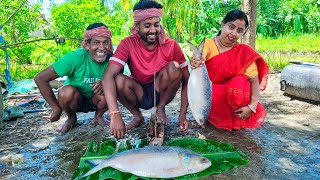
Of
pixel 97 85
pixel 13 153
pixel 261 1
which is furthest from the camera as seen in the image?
pixel 261 1

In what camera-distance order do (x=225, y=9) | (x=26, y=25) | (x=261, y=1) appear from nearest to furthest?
1. (x=26, y=25)
2. (x=225, y=9)
3. (x=261, y=1)

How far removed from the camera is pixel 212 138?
2965 millimetres

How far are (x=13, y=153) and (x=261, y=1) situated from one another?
21054mm

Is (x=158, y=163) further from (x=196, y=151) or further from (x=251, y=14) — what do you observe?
(x=251, y=14)

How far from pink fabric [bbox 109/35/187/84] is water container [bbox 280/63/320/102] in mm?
1949

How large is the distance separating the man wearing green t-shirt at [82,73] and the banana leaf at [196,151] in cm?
71

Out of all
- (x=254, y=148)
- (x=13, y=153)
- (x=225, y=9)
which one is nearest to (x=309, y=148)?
(x=254, y=148)

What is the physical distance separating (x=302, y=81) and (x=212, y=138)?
1.97 meters

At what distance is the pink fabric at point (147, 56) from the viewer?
→ 3.06m

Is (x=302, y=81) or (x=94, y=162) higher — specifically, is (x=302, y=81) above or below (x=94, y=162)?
above

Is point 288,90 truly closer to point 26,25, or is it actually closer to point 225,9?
point 26,25

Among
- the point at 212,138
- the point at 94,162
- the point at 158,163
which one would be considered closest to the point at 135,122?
the point at 212,138

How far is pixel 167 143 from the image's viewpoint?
2.68 m

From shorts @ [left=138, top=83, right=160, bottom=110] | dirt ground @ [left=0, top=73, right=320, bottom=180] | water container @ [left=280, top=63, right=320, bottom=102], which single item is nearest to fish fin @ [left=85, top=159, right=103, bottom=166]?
dirt ground @ [left=0, top=73, right=320, bottom=180]
